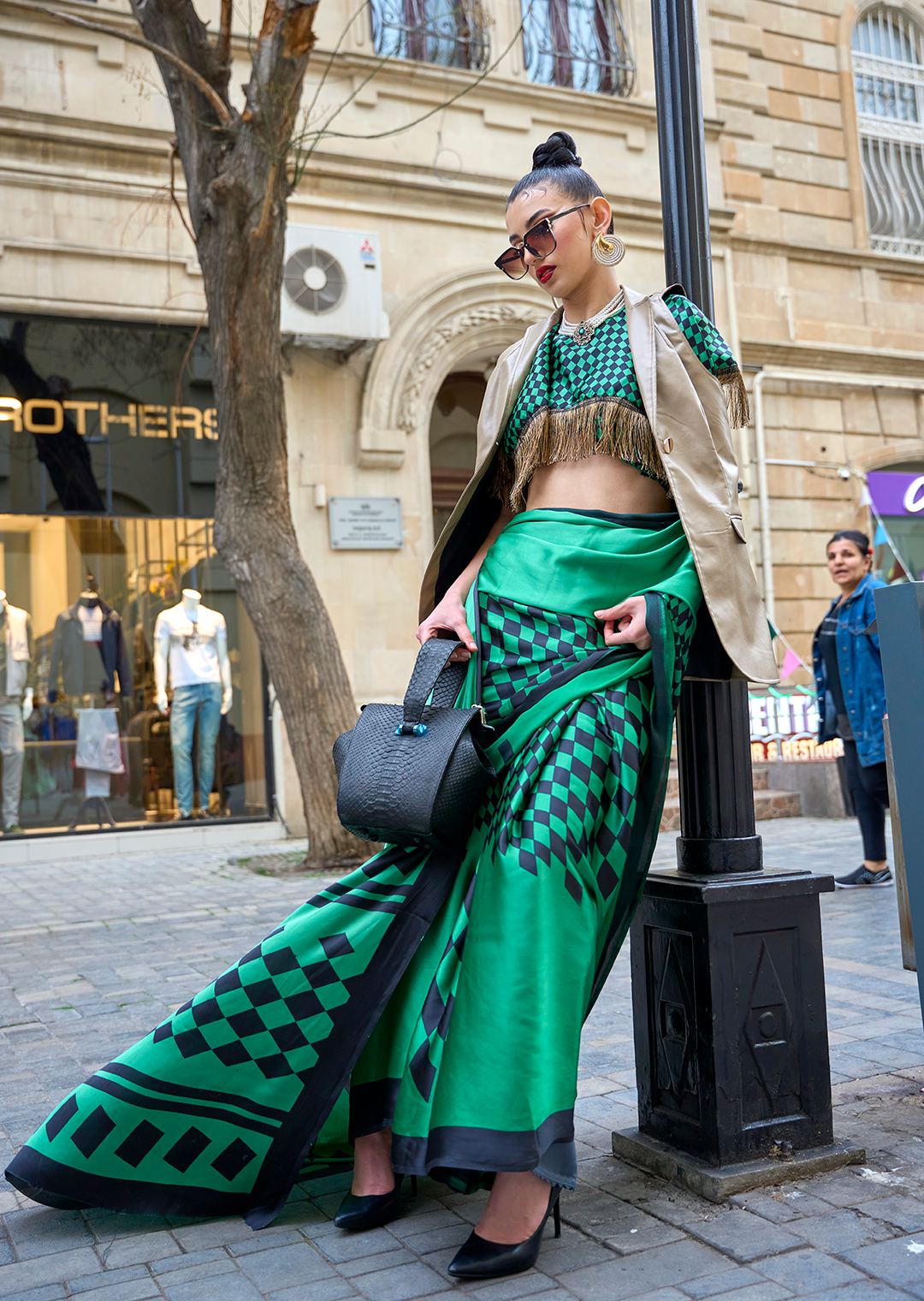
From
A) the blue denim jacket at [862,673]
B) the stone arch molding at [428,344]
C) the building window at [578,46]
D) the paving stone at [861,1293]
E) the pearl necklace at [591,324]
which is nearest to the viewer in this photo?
the paving stone at [861,1293]

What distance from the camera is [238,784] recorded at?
10703 millimetres

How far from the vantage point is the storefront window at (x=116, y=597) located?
10.1m

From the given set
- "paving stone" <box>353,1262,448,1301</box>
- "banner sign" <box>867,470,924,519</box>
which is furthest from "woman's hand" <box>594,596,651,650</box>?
"banner sign" <box>867,470,924,519</box>

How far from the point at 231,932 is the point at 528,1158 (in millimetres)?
4155

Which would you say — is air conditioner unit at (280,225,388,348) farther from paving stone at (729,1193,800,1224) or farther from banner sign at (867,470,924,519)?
paving stone at (729,1193,800,1224)

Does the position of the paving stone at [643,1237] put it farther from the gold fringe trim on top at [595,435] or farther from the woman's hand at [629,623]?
the gold fringe trim on top at [595,435]

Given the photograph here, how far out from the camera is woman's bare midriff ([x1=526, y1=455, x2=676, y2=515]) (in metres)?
2.63

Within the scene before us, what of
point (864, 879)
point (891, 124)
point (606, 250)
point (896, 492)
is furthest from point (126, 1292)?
point (891, 124)

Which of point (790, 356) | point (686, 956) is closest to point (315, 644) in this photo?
point (686, 956)

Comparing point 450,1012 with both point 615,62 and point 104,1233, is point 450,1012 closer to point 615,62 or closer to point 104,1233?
point 104,1233

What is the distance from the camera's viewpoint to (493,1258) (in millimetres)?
2182

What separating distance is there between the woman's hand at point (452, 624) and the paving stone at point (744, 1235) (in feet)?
4.15

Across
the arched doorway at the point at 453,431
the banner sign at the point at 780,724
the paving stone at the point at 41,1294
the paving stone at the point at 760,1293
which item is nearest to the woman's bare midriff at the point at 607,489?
the paving stone at the point at 760,1293

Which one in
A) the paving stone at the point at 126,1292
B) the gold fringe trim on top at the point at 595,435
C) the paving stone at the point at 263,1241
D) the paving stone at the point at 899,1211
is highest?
the gold fringe trim on top at the point at 595,435
